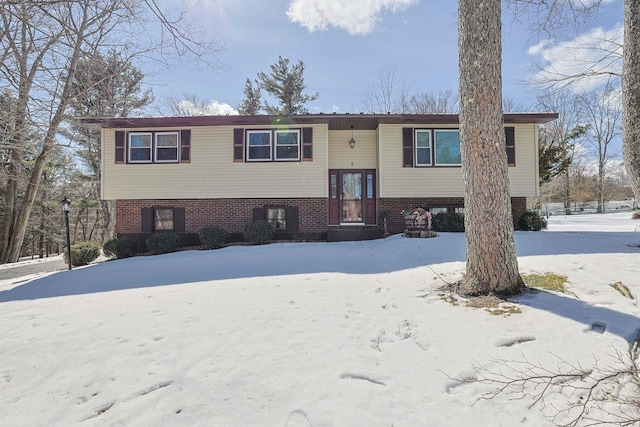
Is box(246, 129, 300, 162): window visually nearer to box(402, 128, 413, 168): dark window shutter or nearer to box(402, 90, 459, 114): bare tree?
box(402, 128, 413, 168): dark window shutter

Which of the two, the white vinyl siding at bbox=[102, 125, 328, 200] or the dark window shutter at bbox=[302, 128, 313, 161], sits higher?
the dark window shutter at bbox=[302, 128, 313, 161]

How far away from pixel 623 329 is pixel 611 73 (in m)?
8.68

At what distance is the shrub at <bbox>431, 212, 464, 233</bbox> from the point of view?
975 centimetres

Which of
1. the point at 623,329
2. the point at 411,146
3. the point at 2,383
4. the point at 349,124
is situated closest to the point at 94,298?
the point at 2,383

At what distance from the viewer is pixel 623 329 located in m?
2.71

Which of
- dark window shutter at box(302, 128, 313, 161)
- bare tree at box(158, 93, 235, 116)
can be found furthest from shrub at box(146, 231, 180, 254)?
bare tree at box(158, 93, 235, 116)

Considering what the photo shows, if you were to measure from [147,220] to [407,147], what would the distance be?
30.8 ft

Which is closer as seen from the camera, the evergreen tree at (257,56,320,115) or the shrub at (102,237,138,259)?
the shrub at (102,237,138,259)

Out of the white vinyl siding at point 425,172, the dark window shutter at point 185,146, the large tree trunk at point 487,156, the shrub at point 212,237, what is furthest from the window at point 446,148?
the dark window shutter at point 185,146

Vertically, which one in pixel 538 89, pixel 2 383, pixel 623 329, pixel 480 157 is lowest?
pixel 2 383

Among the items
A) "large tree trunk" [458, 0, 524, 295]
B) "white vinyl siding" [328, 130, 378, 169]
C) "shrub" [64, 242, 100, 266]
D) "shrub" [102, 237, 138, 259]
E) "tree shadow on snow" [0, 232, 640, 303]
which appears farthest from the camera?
"white vinyl siding" [328, 130, 378, 169]

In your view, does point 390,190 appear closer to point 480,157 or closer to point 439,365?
point 480,157

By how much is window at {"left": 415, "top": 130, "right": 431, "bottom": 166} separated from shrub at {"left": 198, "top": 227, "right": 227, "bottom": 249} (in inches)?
278

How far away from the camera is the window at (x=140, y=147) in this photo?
1066 cm
